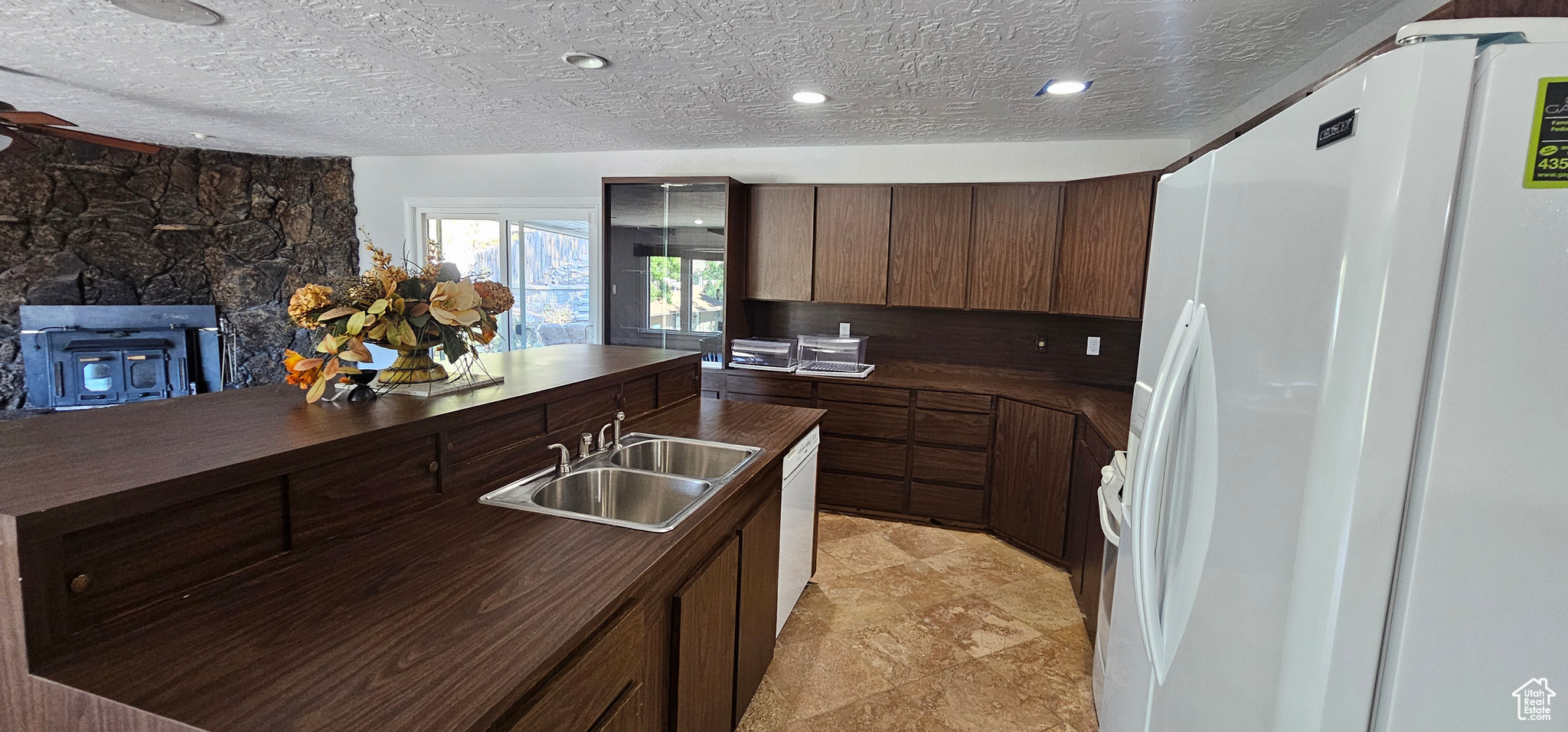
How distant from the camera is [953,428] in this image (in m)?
3.68

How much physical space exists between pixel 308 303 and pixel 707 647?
129 centimetres

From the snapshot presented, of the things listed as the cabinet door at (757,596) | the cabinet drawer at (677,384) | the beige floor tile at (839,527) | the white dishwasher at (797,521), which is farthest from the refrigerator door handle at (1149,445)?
the beige floor tile at (839,527)

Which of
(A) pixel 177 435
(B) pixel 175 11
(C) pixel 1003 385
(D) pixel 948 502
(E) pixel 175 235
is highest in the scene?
(B) pixel 175 11

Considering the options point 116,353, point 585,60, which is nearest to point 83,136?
point 585,60

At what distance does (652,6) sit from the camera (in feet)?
6.64

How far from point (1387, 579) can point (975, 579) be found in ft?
8.50

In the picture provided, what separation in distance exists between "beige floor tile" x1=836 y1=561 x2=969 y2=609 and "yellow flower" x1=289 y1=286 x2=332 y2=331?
2.37 m

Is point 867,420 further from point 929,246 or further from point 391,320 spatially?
point 391,320

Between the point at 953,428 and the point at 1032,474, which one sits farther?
the point at 953,428

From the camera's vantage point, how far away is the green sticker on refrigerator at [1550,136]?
62 centimetres

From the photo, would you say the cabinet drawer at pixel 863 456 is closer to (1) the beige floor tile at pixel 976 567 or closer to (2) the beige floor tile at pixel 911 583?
(1) the beige floor tile at pixel 976 567

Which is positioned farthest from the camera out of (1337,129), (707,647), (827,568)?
(827,568)

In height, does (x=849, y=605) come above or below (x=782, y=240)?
below

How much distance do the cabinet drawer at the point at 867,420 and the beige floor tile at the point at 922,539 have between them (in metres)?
0.54
